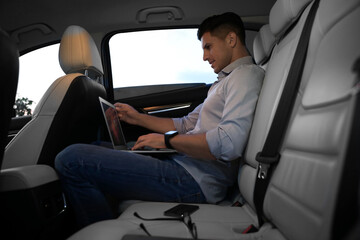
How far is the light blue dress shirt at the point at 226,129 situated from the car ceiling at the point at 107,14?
0.93 m

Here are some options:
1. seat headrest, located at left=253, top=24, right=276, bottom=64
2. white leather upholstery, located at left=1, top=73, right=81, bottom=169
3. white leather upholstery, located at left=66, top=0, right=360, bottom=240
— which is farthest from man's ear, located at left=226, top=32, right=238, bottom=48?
white leather upholstery, located at left=1, top=73, right=81, bottom=169

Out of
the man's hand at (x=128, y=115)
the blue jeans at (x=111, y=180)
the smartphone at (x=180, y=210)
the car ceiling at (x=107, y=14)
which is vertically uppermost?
the car ceiling at (x=107, y=14)

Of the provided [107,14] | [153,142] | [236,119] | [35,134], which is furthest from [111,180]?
[107,14]

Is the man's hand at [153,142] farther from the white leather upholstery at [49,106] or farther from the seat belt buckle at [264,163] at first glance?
the seat belt buckle at [264,163]

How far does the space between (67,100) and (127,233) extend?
0.71 m

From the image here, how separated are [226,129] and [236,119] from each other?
2.4 inches

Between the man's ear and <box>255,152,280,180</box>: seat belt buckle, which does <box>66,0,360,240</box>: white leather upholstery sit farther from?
the man's ear

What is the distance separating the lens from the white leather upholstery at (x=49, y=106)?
1.15 metres

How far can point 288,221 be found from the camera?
65 centimetres

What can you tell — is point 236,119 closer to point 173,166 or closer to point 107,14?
point 173,166

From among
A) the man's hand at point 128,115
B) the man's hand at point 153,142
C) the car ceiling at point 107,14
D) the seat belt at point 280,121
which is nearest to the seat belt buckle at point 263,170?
the seat belt at point 280,121

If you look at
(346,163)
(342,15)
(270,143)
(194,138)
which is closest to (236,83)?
(194,138)

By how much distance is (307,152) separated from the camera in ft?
2.03

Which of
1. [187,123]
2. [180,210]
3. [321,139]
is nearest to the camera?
[321,139]
